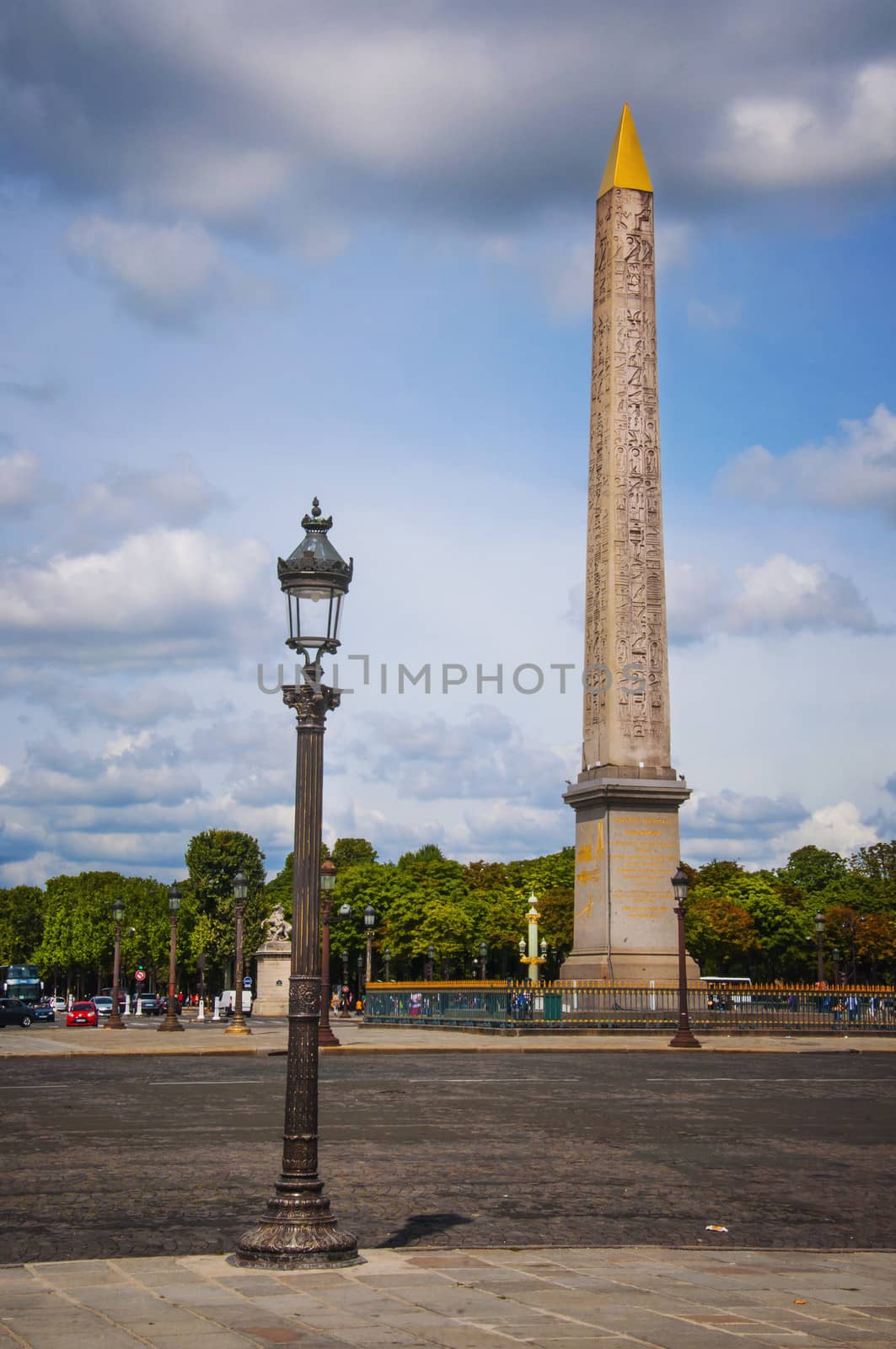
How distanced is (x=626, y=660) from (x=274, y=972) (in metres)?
34.2

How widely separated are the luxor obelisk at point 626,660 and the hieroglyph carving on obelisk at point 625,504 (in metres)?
0.03

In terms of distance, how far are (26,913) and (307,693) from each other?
134551mm

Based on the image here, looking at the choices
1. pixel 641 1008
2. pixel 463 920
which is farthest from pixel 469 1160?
pixel 463 920

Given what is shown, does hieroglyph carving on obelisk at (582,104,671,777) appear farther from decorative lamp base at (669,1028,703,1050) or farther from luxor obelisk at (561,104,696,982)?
decorative lamp base at (669,1028,703,1050)

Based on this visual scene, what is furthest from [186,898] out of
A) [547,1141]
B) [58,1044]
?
[547,1141]

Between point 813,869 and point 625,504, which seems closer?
point 625,504

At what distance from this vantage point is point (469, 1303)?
731cm

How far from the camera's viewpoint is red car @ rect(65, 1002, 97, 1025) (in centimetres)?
6050

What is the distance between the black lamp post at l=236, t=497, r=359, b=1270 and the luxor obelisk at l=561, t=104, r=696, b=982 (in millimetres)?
31354

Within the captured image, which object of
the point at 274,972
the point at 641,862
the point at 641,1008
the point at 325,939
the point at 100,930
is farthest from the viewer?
the point at 100,930

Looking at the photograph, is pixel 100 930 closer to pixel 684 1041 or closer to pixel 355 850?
pixel 355 850

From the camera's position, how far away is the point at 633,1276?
8.15 meters

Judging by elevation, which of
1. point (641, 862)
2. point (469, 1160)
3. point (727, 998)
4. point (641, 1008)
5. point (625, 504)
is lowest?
point (469, 1160)

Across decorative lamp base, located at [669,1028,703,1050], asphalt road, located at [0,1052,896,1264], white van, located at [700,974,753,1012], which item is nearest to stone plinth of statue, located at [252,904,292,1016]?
white van, located at [700,974,753,1012]
